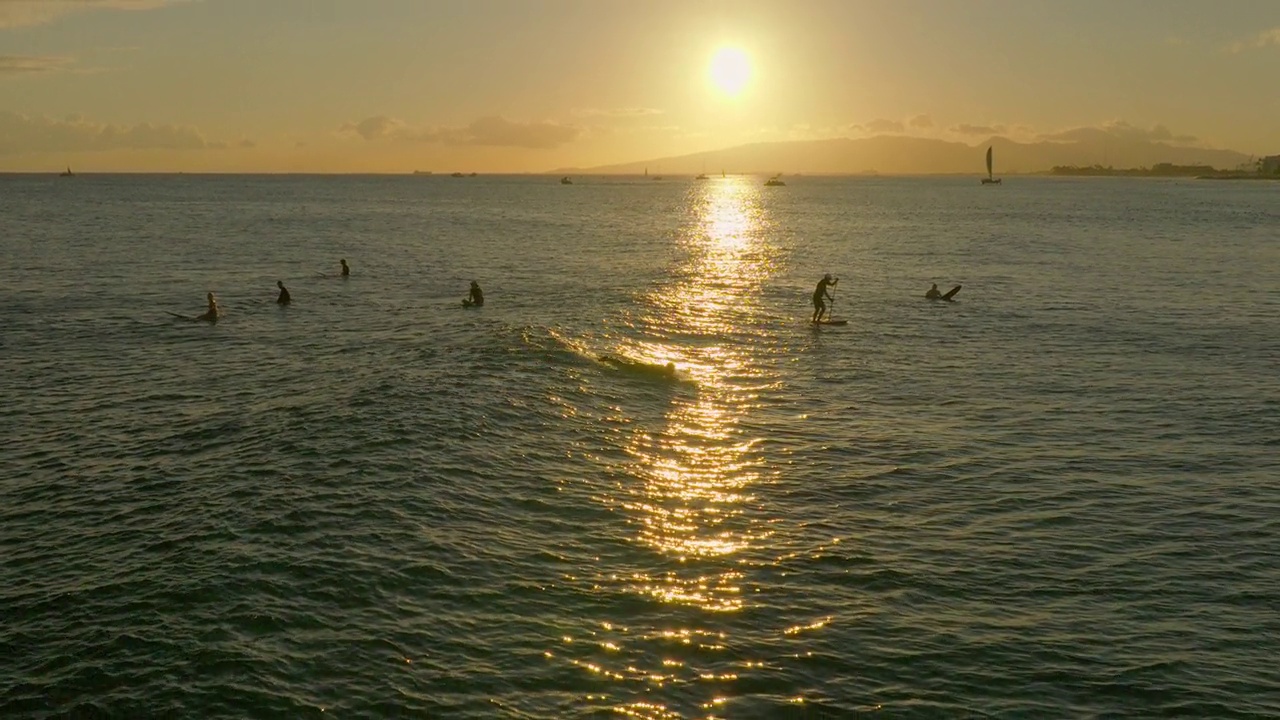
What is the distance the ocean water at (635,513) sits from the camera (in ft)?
49.0

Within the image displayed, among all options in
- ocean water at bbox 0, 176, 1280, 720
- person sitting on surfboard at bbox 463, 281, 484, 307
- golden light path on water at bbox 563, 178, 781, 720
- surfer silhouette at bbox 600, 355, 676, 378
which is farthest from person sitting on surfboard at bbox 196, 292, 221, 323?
surfer silhouette at bbox 600, 355, 676, 378

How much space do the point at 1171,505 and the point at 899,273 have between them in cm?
5229

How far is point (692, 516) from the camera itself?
21906 mm

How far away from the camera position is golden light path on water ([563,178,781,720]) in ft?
49.8

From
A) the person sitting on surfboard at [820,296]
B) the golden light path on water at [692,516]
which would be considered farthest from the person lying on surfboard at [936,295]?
the golden light path on water at [692,516]

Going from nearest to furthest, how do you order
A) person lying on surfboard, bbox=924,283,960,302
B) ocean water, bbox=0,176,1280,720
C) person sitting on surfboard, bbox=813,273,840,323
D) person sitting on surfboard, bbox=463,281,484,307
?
ocean water, bbox=0,176,1280,720 < person sitting on surfboard, bbox=813,273,840,323 < person sitting on surfboard, bbox=463,281,484,307 < person lying on surfboard, bbox=924,283,960,302

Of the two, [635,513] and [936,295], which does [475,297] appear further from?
[635,513]

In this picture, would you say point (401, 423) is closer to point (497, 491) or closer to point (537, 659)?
point (497, 491)

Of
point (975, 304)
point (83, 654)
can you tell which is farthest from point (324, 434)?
point (975, 304)

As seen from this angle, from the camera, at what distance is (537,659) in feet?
50.6

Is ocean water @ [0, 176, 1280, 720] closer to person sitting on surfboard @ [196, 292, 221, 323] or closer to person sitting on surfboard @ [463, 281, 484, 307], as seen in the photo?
person sitting on surfboard @ [196, 292, 221, 323]

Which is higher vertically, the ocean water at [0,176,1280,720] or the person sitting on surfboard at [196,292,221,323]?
the person sitting on surfboard at [196,292,221,323]

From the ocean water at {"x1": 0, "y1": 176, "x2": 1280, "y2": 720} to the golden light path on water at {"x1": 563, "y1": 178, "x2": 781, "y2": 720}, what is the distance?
95 mm

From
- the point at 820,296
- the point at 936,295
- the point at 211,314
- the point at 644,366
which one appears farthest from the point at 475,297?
the point at 936,295
